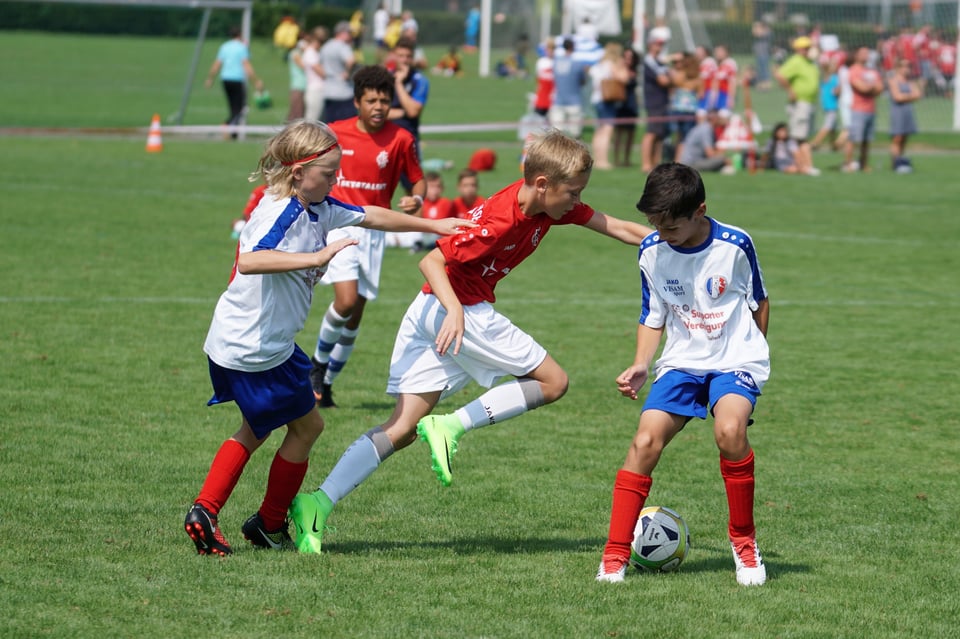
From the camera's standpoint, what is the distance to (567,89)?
27.4 metres

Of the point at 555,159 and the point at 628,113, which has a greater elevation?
the point at 555,159

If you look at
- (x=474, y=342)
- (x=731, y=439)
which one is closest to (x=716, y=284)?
(x=731, y=439)

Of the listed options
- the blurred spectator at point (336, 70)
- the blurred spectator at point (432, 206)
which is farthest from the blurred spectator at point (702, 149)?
the blurred spectator at point (432, 206)

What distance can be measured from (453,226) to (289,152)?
0.85 m

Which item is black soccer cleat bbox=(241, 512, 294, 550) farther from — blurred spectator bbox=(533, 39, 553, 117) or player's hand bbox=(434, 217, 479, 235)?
blurred spectator bbox=(533, 39, 553, 117)

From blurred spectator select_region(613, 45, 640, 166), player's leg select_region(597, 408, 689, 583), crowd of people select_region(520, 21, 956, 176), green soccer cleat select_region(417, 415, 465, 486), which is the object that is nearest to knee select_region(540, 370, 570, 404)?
green soccer cleat select_region(417, 415, 465, 486)

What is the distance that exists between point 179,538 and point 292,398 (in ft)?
2.75

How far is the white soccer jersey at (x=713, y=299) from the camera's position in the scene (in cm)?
552

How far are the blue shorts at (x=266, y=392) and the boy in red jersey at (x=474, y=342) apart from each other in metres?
Answer: 0.36

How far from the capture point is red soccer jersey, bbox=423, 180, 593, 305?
19.6 feet

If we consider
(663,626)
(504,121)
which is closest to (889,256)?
(663,626)

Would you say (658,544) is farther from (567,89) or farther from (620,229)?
(567,89)

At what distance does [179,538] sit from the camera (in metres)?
5.88

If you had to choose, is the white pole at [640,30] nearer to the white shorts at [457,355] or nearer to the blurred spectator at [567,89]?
the blurred spectator at [567,89]
